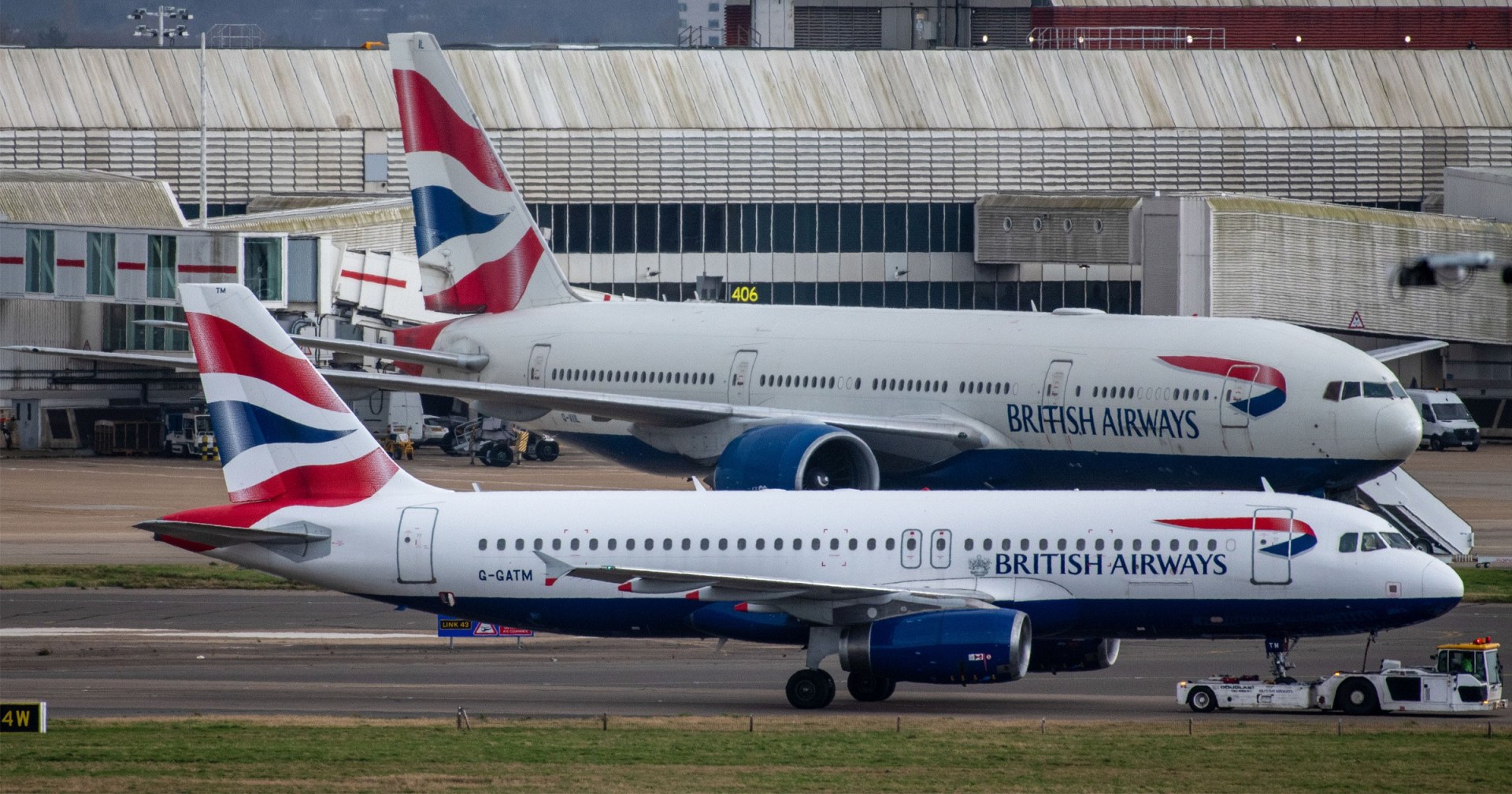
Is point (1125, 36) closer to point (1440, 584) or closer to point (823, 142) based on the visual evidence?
point (823, 142)

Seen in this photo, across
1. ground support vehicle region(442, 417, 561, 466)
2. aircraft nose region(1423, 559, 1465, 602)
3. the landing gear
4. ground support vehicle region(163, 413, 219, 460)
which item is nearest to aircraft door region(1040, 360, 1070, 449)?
the landing gear

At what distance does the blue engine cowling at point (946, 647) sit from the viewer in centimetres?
2944

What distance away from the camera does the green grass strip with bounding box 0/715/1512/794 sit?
23594 millimetres

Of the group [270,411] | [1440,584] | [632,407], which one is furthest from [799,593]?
[632,407]

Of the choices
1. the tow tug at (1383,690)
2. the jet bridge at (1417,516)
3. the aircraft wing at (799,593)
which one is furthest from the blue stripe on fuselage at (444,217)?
the tow tug at (1383,690)

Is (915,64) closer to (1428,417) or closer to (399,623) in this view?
(1428,417)

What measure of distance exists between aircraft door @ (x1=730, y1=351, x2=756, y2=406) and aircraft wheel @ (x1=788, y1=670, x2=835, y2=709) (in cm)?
1667

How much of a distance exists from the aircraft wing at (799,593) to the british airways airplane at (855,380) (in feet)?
37.2

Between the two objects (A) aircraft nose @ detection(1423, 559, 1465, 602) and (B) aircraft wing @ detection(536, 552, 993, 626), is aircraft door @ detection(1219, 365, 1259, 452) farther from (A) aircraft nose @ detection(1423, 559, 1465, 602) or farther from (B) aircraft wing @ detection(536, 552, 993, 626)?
(B) aircraft wing @ detection(536, 552, 993, 626)

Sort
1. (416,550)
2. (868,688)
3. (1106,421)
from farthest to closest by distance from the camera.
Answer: (1106,421), (416,550), (868,688)

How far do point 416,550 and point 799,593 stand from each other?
Result: 6497mm

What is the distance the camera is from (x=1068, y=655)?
3173 centimetres

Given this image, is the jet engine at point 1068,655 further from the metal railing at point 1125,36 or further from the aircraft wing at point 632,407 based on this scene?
the metal railing at point 1125,36

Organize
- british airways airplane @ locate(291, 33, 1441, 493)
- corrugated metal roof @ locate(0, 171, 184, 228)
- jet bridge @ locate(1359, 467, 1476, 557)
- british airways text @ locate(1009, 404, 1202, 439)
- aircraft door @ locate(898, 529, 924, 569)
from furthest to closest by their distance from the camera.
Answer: corrugated metal roof @ locate(0, 171, 184, 228) < jet bridge @ locate(1359, 467, 1476, 557) < british airways text @ locate(1009, 404, 1202, 439) < british airways airplane @ locate(291, 33, 1441, 493) < aircraft door @ locate(898, 529, 924, 569)
